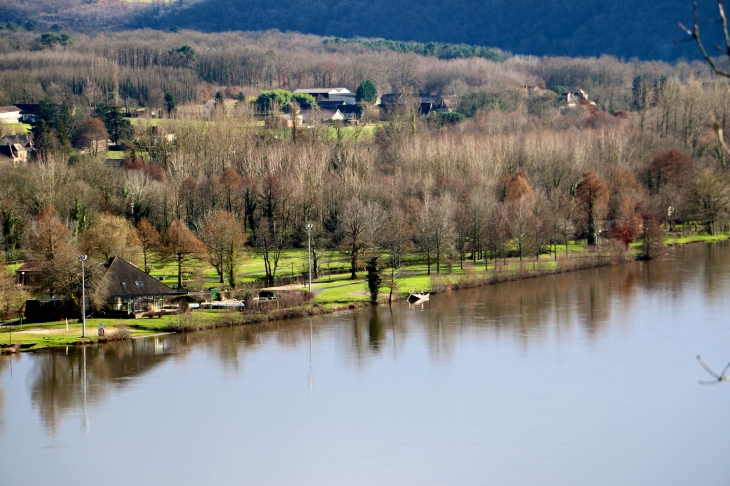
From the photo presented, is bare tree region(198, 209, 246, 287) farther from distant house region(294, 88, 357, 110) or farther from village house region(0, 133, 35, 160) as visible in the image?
distant house region(294, 88, 357, 110)

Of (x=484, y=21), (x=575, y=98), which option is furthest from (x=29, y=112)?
(x=484, y=21)

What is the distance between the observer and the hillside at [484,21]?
434ft

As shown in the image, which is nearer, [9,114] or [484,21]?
[9,114]

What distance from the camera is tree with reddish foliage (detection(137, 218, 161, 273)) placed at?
39469 millimetres

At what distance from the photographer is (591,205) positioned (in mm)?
46188

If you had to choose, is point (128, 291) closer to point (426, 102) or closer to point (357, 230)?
point (357, 230)

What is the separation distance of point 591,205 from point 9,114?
1733 inches

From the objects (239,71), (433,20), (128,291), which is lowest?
(128,291)

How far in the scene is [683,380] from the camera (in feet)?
78.0

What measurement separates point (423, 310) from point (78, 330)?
10.8m

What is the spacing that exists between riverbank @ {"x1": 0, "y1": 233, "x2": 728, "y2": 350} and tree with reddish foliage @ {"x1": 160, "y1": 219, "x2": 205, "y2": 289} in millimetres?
4324

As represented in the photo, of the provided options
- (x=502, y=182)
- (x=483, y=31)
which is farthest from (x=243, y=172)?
(x=483, y=31)

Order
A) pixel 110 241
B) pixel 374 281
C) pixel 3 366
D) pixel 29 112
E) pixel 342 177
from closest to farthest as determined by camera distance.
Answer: pixel 3 366 < pixel 374 281 < pixel 110 241 < pixel 342 177 < pixel 29 112

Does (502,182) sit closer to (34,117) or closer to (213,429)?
(213,429)
